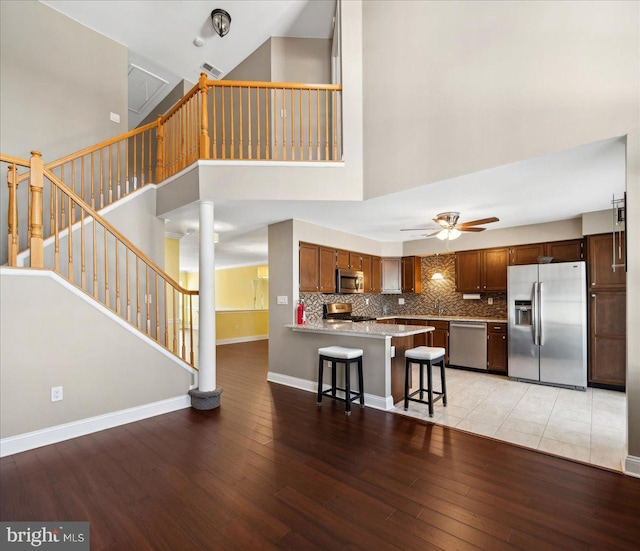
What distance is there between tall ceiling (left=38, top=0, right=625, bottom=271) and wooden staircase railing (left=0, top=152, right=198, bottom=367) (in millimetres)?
998

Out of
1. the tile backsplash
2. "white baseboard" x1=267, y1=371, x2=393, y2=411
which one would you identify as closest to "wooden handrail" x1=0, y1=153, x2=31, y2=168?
"white baseboard" x1=267, y1=371, x2=393, y2=411

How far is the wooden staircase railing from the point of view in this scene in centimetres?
296

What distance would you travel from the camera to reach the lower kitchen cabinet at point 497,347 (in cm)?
537

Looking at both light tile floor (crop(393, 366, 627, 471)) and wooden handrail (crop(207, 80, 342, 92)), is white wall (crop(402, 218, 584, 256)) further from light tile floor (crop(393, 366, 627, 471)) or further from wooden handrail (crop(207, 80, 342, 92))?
wooden handrail (crop(207, 80, 342, 92))

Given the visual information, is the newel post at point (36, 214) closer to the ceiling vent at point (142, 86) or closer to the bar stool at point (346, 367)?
the bar stool at point (346, 367)

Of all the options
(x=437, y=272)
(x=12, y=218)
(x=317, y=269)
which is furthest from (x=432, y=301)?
(x=12, y=218)

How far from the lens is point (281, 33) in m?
5.12

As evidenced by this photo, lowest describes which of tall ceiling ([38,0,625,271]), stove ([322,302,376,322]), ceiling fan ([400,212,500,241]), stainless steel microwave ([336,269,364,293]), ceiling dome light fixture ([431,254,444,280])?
stove ([322,302,376,322])

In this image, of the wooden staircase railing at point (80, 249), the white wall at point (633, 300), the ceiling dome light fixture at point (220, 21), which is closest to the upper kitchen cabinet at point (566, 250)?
the white wall at point (633, 300)

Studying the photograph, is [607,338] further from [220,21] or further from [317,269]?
[220,21]

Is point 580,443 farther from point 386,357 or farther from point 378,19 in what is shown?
point 378,19

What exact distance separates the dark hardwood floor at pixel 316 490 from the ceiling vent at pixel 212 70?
593 centimetres

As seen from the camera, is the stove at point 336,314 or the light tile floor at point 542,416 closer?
the light tile floor at point 542,416

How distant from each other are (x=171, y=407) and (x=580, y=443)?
4.19 m
